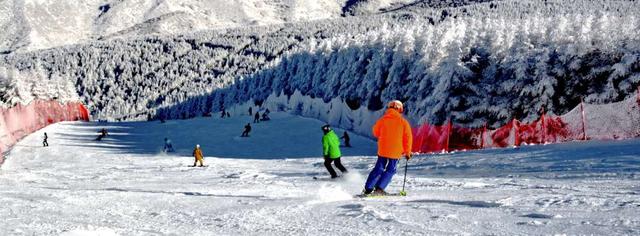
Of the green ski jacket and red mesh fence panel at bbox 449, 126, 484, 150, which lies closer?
the green ski jacket

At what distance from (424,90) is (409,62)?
6324 mm

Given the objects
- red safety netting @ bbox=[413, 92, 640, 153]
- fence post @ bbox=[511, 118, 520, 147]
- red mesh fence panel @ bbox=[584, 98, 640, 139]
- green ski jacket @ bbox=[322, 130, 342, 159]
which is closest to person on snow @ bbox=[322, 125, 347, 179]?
green ski jacket @ bbox=[322, 130, 342, 159]

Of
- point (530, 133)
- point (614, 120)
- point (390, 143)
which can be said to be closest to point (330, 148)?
point (390, 143)

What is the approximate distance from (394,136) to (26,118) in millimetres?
43781

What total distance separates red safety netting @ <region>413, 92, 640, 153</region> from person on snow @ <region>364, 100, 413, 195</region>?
1305 cm

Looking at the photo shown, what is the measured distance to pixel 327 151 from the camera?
14.7 meters

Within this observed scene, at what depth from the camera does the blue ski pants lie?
9.96 meters

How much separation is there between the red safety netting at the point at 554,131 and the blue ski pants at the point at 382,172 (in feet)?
43.0

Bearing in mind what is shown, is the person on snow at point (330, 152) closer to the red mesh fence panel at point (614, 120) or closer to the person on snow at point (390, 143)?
the person on snow at point (390, 143)

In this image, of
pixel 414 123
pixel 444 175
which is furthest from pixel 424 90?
pixel 444 175

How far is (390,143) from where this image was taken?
32.3ft

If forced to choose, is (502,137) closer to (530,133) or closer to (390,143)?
(530,133)

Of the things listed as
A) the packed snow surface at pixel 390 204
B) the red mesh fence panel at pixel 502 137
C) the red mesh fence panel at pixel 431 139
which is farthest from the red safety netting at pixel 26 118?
the red mesh fence panel at pixel 502 137

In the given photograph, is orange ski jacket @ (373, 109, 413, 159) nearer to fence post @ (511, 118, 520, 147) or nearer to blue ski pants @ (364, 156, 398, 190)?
blue ski pants @ (364, 156, 398, 190)
